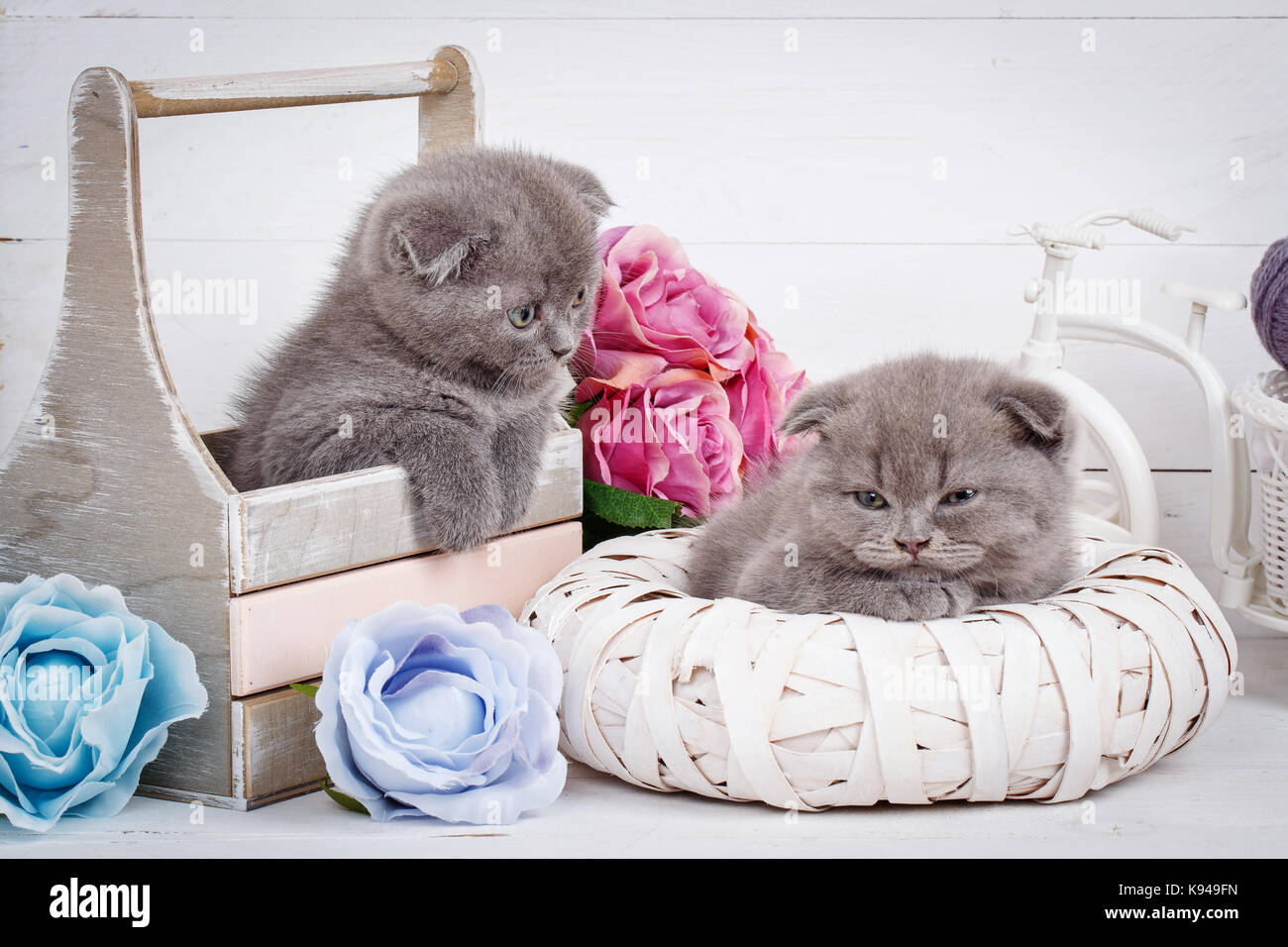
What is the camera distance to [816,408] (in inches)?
46.4

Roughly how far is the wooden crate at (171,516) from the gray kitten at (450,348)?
56 millimetres

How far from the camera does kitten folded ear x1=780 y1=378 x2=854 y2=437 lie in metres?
1.18

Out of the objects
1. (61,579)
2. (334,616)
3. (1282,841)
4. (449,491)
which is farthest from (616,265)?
(1282,841)

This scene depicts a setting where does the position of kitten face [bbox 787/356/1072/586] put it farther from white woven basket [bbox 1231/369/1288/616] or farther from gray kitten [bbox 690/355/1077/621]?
white woven basket [bbox 1231/369/1288/616]

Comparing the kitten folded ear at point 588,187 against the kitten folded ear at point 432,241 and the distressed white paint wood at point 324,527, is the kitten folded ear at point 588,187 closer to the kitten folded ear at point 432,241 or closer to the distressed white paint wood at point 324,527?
the kitten folded ear at point 432,241

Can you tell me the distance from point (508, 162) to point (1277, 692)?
111 cm

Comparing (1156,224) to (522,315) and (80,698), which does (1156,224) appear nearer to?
(522,315)

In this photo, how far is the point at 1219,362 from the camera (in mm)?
1936

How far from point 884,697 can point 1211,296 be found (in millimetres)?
906

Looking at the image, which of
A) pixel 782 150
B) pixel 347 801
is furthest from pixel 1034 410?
pixel 782 150

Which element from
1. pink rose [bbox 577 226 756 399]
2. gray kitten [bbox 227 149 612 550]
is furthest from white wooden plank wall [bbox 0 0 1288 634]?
gray kitten [bbox 227 149 612 550]

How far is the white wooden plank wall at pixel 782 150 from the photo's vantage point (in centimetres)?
185

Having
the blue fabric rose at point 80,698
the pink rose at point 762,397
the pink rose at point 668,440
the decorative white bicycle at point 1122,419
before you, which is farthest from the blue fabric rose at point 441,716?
the decorative white bicycle at point 1122,419

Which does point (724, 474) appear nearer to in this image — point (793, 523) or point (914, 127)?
point (793, 523)
